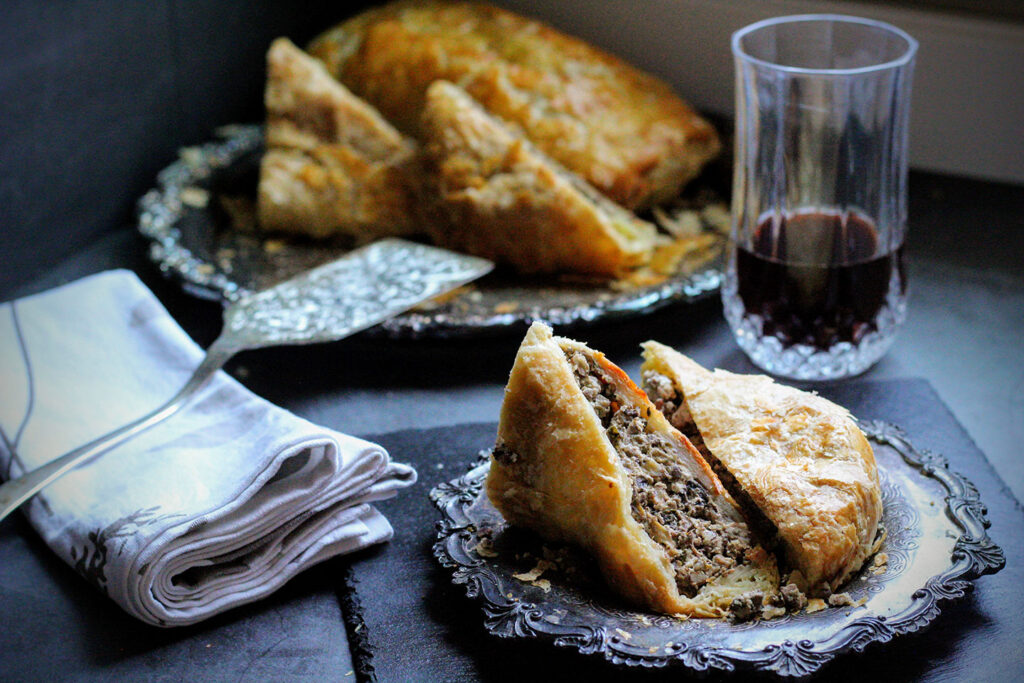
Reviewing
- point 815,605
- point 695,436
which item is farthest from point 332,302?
point 815,605

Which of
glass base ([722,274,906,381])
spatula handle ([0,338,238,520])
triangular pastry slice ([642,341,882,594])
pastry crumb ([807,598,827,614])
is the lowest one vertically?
glass base ([722,274,906,381])

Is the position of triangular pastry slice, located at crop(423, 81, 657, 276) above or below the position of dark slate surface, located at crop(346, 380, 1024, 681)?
above

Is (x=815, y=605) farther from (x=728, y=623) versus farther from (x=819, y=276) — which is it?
(x=819, y=276)

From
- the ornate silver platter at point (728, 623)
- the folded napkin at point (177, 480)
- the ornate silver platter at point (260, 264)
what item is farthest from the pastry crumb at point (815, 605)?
the ornate silver platter at point (260, 264)

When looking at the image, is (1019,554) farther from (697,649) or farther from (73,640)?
(73,640)

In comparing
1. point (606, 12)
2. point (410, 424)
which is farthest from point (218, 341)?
point (606, 12)

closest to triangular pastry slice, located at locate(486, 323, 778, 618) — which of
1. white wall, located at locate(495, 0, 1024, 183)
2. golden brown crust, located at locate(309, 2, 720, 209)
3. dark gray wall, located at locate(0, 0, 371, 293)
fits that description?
golden brown crust, located at locate(309, 2, 720, 209)

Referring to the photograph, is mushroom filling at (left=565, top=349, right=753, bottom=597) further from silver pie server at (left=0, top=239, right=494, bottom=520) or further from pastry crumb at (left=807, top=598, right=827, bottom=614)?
silver pie server at (left=0, top=239, right=494, bottom=520)
